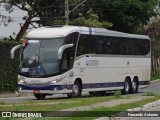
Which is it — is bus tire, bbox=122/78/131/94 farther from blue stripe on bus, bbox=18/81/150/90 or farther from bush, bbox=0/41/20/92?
bush, bbox=0/41/20/92

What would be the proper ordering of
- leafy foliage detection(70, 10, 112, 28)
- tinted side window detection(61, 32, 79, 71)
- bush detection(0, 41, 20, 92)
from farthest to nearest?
leafy foliage detection(70, 10, 112, 28) < bush detection(0, 41, 20, 92) < tinted side window detection(61, 32, 79, 71)

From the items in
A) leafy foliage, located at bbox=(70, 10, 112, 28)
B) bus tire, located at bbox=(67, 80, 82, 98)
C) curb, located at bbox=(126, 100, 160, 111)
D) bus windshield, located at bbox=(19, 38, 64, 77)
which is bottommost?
bus tire, located at bbox=(67, 80, 82, 98)

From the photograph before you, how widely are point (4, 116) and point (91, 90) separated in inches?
535

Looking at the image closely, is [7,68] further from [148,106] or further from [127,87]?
[148,106]

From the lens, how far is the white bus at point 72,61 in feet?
76.2

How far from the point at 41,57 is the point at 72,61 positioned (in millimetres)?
1614

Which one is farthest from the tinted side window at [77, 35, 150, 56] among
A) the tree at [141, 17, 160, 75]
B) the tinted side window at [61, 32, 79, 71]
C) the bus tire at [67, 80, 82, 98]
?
the tree at [141, 17, 160, 75]

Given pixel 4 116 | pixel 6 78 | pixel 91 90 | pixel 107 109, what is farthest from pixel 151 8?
pixel 4 116

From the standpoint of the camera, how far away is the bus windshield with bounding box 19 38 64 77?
914 inches

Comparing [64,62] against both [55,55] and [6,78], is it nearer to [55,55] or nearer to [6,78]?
[55,55]

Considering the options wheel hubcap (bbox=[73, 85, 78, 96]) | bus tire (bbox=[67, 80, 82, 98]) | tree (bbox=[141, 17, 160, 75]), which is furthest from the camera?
tree (bbox=[141, 17, 160, 75])

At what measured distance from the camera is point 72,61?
2394 cm

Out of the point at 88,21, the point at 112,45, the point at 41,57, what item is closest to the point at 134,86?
the point at 112,45

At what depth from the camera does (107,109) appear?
15570 millimetres
